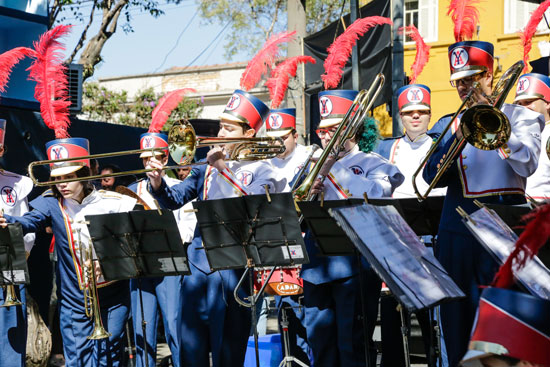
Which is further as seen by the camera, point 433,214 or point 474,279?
point 433,214

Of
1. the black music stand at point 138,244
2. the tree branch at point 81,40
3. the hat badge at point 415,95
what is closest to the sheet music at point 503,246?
the black music stand at point 138,244

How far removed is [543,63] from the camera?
850cm

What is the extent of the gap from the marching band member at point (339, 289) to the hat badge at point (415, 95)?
1946 millimetres

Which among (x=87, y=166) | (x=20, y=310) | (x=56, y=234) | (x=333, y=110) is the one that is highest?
(x=333, y=110)

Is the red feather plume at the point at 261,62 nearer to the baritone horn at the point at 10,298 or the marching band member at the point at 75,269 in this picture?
the marching band member at the point at 75,269

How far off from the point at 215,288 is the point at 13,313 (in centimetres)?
202

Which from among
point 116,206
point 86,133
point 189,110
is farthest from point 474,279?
point 189,110

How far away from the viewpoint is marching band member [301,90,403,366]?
18.8ft

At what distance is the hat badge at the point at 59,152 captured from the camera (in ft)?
22.5

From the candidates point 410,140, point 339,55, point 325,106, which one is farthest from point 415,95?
point 325,106

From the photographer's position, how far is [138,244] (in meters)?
5.61

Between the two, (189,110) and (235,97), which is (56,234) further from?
(189,110)

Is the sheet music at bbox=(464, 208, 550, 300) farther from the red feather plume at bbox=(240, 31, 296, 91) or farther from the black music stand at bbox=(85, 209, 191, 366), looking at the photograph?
the red feather plume at bbox=(240, 31, 296, 91)

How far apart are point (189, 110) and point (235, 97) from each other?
15966 millimetres
